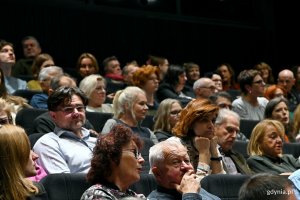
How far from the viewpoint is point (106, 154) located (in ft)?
8.57

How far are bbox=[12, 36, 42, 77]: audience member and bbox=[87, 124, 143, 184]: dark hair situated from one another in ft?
11.7

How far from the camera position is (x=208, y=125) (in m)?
3.55

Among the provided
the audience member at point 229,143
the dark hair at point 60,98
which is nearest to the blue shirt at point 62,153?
the dark hair at point 60,98

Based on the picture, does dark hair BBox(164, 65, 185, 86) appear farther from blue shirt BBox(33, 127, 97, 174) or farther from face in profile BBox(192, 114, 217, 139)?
blue shirt BBox(33, 127, 97, 174)

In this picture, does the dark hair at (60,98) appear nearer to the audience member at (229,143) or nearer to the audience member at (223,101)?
the audience member at (229,143)

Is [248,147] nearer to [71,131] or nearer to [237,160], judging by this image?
[237,160]

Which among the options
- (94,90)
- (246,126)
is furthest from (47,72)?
(246,126)

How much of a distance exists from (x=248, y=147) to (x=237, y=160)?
320 mm

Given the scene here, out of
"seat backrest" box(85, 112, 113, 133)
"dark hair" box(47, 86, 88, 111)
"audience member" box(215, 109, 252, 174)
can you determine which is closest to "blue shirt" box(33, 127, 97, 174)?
"dark hair" box(47, 86, 88, 111)

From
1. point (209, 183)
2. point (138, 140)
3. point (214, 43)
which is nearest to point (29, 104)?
point (209, 183)

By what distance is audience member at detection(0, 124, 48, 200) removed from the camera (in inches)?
94.1

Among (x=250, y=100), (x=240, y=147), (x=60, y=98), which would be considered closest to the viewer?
(x=60, y=98)

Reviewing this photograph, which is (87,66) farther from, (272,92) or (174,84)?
(272,92)

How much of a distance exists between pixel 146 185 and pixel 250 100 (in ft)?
9.58
